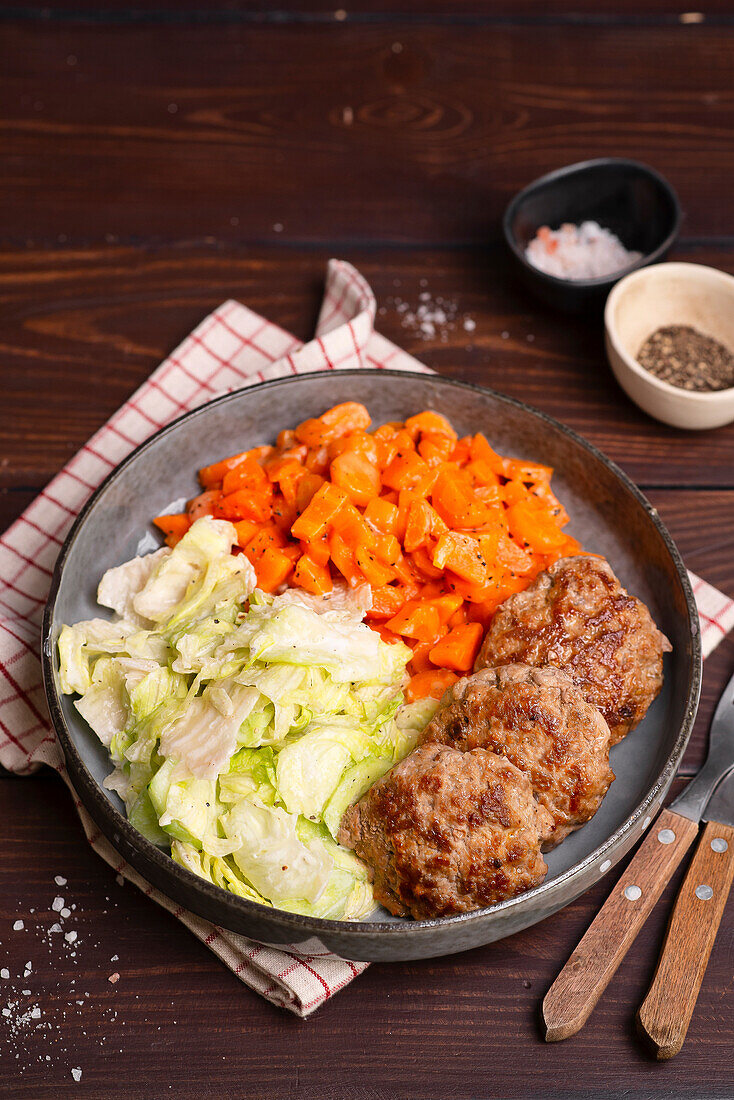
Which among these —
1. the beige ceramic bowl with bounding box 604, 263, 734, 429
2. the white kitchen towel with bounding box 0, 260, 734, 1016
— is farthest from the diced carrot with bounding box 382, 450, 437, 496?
the beige ceramic bowl with bounding box 604, 263, 734, 429

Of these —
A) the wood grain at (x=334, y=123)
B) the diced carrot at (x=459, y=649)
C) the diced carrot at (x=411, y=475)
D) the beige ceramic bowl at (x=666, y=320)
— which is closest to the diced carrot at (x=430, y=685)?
the diced carrot at (x=459, y=649)

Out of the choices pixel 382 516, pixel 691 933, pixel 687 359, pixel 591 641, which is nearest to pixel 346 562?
pixel 382 516

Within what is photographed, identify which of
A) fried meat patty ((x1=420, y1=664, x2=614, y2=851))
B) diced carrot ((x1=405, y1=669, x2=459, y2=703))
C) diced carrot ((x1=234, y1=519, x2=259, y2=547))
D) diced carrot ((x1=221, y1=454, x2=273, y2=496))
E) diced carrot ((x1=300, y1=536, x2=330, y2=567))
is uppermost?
diced carrot ((x1=221, y1=454, x2=273, y2=496))

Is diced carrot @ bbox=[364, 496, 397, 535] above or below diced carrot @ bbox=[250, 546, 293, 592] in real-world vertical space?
above

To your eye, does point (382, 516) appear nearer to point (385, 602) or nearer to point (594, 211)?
point (385, 602)

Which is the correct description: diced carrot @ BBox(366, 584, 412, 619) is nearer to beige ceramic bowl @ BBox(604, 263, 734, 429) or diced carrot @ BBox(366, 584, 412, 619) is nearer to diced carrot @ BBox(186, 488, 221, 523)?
diced carrot @ BBox(186, 488, 221, 523)
